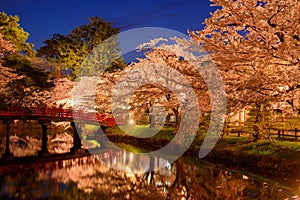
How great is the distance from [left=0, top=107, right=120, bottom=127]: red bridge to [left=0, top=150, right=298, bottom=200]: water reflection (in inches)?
309

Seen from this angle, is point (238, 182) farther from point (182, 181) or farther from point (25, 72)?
point (25, 72)

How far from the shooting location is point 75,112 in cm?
3089

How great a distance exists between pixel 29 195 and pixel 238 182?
30.2 ft

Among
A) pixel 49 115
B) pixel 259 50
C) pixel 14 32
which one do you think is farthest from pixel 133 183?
pixel 14 32

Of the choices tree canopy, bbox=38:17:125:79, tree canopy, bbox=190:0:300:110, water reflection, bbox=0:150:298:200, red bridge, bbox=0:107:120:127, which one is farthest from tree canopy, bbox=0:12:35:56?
tree canopy, bbox=190:0:300:110

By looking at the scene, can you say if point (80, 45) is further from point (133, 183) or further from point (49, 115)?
point (133, 183)

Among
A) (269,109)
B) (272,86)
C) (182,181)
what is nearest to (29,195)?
(182,181)

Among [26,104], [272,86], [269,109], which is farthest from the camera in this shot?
[26,104]

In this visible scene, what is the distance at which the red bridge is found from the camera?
27.6m

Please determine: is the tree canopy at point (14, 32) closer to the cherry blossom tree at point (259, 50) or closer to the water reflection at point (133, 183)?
the water reflection at point (133, 183)

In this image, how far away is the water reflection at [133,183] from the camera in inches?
536

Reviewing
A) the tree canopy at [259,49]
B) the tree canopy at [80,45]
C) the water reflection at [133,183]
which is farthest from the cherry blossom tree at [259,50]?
the tree canopy at [80,45]

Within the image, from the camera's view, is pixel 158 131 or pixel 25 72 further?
pixel 25 72

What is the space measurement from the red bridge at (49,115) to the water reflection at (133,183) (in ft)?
25.8
